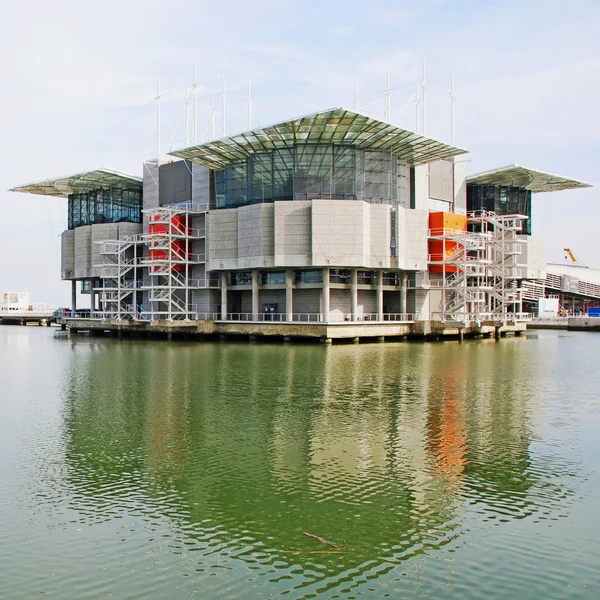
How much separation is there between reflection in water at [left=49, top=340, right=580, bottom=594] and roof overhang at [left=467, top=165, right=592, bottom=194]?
58434 mm

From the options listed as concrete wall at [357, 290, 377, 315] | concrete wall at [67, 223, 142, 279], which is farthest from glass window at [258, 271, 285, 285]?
concrete wall at [67, 223, 142, 279]

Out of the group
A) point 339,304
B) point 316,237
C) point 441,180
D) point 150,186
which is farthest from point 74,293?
point 441,180

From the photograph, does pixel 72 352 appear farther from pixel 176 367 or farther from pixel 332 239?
pixel 332 239

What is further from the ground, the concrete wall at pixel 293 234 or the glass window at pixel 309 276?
the concrete wall at pixel 293 234

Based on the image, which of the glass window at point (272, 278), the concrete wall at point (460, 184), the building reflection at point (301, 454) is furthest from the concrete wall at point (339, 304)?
the building reflection at point (301, 454)

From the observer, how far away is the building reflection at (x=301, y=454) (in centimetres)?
1468

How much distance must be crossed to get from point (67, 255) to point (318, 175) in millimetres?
51473

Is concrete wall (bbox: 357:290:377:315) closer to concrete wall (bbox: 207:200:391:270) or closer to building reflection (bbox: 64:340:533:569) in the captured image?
concrete wall (bbox: 207:200:391:270)

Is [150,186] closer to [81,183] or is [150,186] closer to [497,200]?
[81,183]

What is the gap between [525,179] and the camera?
9575 centimetres

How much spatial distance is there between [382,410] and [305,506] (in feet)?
42.9

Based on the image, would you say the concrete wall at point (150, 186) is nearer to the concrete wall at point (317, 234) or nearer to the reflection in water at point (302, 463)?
the concrete wall at point (317, 234)

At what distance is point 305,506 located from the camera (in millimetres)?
15805

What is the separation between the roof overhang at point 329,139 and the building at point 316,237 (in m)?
0.23
